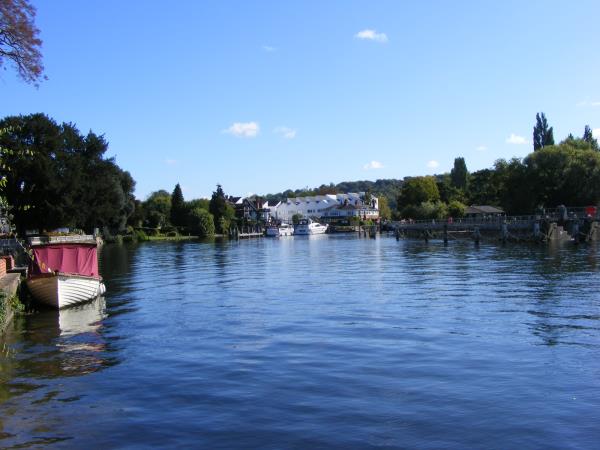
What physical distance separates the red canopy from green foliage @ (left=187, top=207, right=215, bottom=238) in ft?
398

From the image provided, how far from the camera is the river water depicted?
10.2 metres

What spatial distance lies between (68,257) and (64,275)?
108 inches

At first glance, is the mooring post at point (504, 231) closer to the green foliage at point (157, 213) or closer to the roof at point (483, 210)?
the roof at point (483, 210)

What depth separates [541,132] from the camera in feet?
417

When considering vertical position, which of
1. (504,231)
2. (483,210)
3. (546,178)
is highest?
(546,178)

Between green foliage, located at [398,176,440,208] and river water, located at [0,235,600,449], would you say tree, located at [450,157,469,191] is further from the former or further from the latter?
river water, located at [0,235,600,449]

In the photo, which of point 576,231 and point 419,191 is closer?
point 576,231

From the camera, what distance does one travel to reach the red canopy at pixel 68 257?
91.5 ft

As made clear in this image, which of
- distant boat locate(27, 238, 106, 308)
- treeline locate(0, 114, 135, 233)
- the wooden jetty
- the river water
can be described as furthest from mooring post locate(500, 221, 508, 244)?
distant boat locate(27, 238, 106, 308)

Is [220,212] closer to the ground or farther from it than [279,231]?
farther from it

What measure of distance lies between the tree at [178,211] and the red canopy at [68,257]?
126584mm

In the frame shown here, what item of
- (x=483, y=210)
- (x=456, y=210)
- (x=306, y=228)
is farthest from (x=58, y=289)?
(x=306, y=228)

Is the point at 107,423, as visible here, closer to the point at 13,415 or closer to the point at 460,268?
the point at 13,415

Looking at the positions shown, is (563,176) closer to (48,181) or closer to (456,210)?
(456,210)
